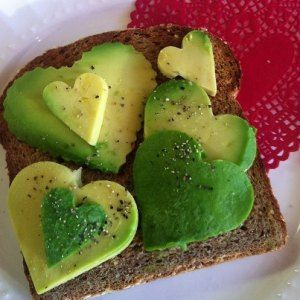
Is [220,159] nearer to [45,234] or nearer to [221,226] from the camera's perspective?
[221,226]

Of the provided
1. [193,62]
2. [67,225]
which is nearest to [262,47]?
[193,62]

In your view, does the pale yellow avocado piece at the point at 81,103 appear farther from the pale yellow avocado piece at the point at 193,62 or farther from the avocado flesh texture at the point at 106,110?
the pale yellow avocado piece at the point at 193,62

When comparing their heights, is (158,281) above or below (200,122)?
below

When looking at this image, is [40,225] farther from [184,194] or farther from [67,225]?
[184,194]

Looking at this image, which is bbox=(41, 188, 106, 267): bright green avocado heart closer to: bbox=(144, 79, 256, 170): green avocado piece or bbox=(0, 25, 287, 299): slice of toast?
bbox=(0, 25, 287, 299): slice of toast

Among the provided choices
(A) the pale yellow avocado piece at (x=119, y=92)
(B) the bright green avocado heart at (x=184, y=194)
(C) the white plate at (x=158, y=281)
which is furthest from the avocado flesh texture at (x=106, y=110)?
(C) the white plate at (x=158, y=281)

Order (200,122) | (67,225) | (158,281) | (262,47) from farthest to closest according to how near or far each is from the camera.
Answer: (262,47), (158,281), (200,122), (67,225)
